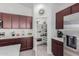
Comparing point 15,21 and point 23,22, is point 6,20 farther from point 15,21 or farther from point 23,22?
point 23,22

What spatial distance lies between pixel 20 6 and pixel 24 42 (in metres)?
1.96

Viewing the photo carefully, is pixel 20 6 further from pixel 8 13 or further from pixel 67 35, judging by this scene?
pixel 67 35

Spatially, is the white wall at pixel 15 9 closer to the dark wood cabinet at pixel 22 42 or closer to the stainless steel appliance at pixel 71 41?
the dark wood cabinet at pixel 22 42

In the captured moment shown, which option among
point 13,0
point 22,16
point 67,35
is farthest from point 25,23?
point 13,0

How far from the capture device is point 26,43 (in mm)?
5426

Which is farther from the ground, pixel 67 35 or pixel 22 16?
pixel 22 16

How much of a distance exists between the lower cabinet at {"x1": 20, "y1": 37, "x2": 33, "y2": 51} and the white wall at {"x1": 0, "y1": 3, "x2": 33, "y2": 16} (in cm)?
141

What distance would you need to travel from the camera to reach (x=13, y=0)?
108 cm

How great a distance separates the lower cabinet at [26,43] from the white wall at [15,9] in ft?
4.64

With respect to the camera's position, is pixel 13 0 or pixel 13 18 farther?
pixel 13 18

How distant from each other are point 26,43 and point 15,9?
183 cm

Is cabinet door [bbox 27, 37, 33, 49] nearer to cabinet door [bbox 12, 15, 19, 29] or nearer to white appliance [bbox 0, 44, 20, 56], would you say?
cabinet door [bbox 12, 15, 19, 29]

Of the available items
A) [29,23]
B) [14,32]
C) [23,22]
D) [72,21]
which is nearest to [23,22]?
[23,22]

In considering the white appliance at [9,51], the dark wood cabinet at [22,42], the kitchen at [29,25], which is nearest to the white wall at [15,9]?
the kitchen at [29,25]
